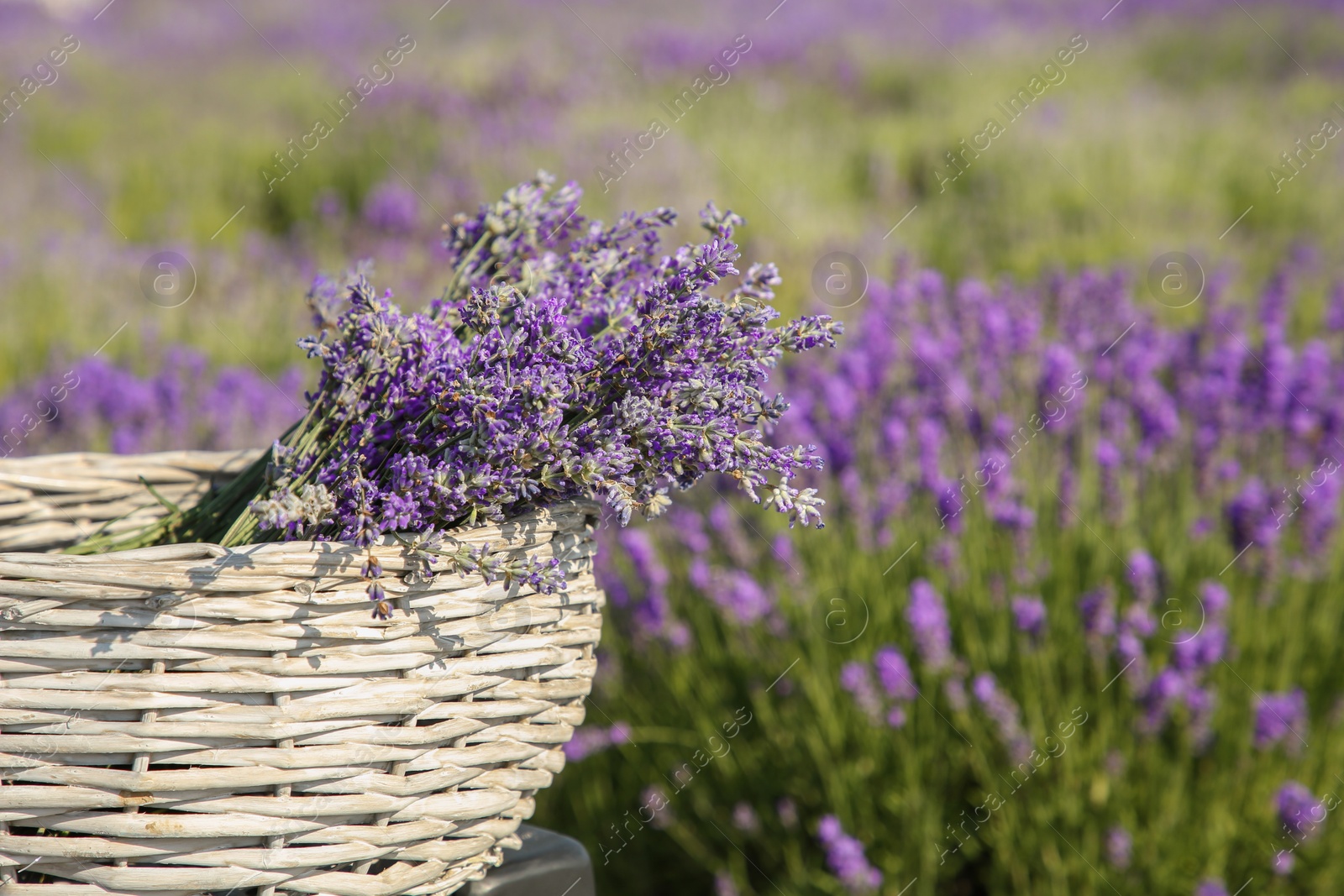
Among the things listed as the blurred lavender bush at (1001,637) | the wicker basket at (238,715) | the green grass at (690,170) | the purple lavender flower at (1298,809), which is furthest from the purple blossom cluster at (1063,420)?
the wicker basket at (238,715)

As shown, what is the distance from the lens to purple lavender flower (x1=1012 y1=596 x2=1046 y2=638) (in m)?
1.92

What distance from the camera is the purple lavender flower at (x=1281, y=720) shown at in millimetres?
1910

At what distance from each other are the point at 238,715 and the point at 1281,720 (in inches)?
71.9

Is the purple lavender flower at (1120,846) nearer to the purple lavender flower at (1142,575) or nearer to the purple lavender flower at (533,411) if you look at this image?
the purple lavender flower at (1142,575)

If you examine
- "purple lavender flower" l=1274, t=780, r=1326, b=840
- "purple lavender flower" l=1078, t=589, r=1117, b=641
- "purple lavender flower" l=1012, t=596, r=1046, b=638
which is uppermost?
"purple lavender flower" l=1012, t=596, r=1046, b=638

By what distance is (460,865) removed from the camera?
912 millimetres

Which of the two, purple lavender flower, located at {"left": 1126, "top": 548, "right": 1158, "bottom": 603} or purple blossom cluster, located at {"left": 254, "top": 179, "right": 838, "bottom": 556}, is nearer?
purple blossom cluster, located at {"left": 254, "top": 179, "right": 838, "bottom": 556}

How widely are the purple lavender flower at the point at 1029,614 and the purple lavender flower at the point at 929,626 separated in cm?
13

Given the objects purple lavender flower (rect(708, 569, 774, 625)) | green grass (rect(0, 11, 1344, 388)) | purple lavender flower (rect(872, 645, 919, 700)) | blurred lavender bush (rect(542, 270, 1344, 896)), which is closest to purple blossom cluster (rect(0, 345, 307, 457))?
green grass (rect(0, 11, 1344, 388))

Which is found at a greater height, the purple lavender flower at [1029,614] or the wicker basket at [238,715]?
the purple lavender flower at [1029,614]

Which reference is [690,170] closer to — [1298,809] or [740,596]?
[740,596]

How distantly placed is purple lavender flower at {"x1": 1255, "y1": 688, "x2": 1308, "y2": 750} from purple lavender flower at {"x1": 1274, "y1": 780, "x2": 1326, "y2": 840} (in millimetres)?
112

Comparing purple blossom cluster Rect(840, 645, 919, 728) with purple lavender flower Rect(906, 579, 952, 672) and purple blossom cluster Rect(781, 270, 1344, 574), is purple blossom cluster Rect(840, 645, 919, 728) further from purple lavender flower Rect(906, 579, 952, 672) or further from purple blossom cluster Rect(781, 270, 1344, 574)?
purple blossom cluster Rect(781, 270, 1344, 574)

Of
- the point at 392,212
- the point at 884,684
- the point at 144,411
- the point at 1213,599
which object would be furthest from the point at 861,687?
the point at 392,212
